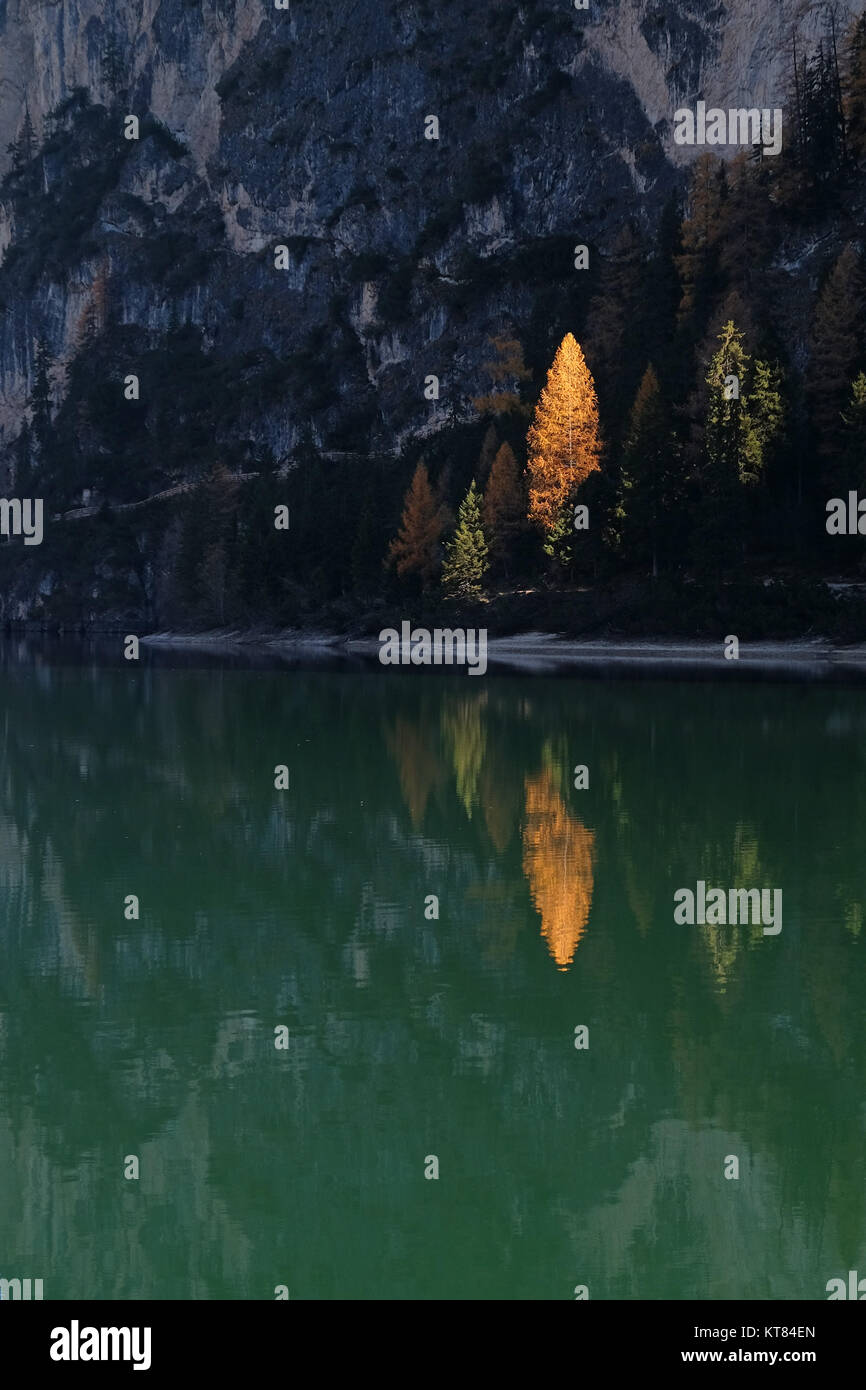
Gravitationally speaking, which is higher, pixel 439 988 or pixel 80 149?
pixel 80 149

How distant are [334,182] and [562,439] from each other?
230 feet

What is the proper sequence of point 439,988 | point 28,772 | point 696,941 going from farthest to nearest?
point 28,772
point 696,941
point 439,988

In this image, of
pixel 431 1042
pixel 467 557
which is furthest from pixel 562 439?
pixel 431 1042

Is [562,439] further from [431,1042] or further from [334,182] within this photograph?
[334,182]

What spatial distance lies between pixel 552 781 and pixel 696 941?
10428 millimetres

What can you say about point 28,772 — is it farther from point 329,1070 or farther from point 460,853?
point 329,1070

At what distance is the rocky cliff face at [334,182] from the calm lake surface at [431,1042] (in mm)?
81231

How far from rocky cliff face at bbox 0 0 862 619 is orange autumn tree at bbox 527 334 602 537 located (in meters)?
28.5

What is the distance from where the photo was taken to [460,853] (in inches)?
715

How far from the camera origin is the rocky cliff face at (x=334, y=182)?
345ft

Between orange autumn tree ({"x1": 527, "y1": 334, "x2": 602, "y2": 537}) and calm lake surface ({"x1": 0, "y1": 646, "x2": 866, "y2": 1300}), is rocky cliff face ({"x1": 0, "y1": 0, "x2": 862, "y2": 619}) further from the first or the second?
calm lake surface ({"x1": 0, "y1": 646, "x2": 866, "y2": 1300})

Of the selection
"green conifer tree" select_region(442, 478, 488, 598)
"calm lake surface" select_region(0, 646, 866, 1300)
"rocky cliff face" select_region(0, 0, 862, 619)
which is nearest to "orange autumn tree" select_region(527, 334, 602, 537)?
"green conifer tree" select_region(442, 478, 488, 598)
